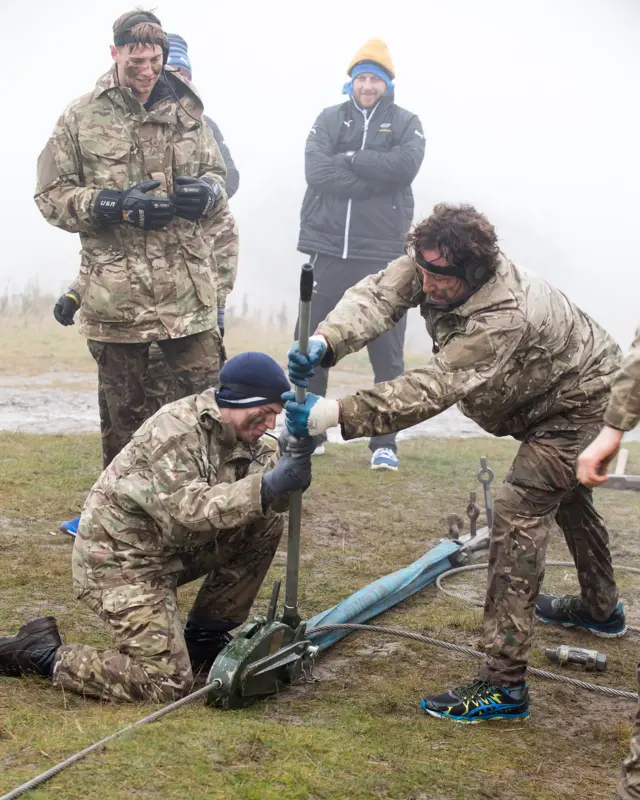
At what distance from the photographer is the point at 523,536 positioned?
390 centimetres

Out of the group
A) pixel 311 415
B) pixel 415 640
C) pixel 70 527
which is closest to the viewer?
pixel 311 415

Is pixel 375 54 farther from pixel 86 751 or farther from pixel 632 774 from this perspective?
pixel 632 774

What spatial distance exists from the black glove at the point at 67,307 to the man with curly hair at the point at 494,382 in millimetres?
2282

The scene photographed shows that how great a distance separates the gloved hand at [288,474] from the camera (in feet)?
11.8

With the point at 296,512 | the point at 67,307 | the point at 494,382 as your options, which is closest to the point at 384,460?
the point at 67,307

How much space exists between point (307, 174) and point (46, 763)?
6086mm

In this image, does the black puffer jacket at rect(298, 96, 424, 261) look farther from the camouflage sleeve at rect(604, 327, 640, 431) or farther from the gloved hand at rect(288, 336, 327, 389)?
the camouflage sleeve at rect(604, 327, 640, 431)

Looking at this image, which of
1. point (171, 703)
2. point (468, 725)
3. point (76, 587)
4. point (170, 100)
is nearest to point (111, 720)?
point (171, 703)

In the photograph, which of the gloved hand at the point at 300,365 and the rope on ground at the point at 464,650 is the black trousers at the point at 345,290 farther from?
the gloved hand at the point at 300,365

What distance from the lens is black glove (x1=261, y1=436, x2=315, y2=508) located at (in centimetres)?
360

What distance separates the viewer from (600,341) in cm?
405

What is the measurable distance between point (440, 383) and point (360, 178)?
4794 mm

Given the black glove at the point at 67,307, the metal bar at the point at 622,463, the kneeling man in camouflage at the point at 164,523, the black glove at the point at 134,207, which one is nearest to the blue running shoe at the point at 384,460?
the metal bar at the point at 622,463

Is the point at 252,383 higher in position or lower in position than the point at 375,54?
lower
